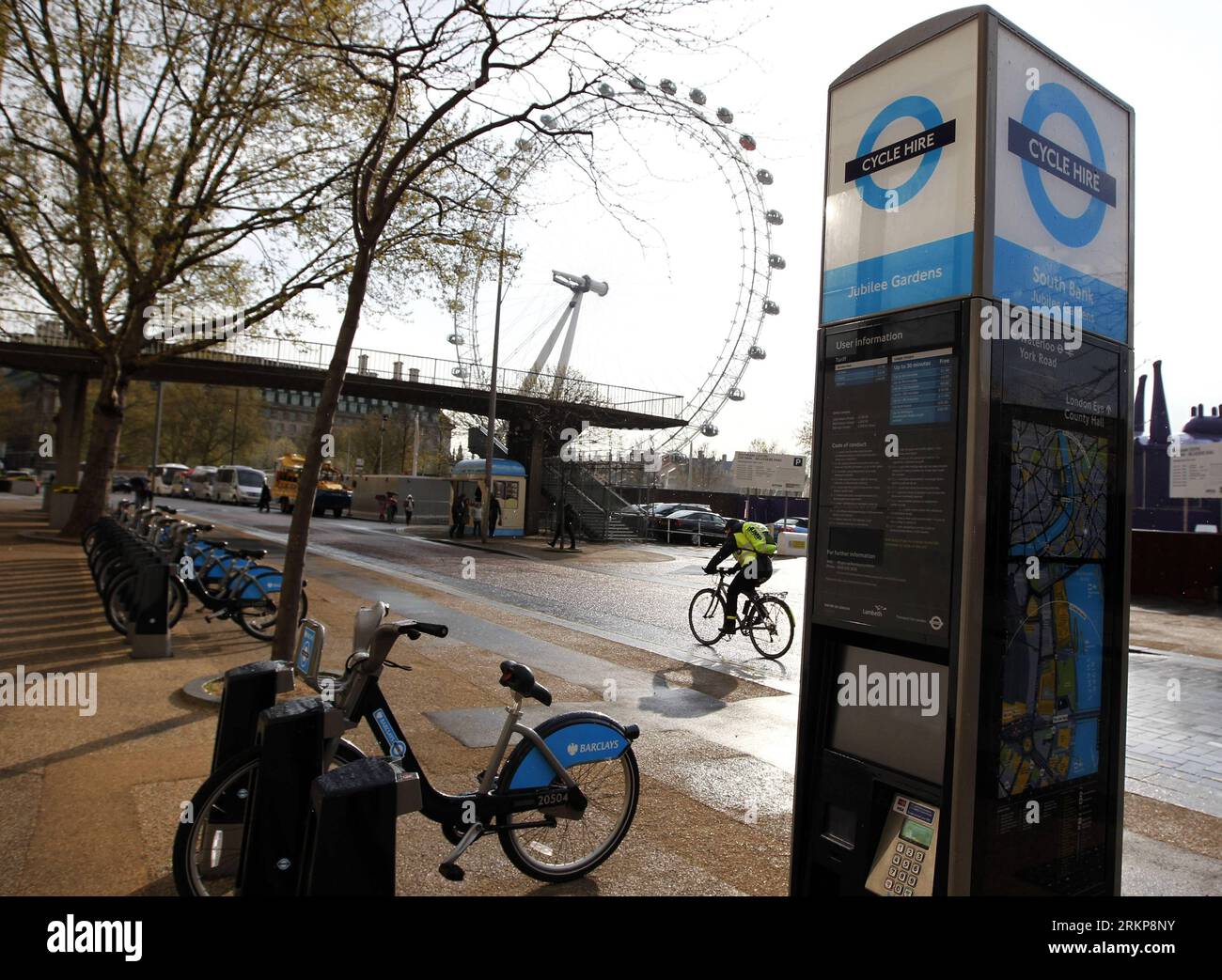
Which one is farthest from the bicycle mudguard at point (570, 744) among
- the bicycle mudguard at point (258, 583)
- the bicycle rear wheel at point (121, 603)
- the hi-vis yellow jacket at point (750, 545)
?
the hi-vis yellow jacket at point (750, 545)

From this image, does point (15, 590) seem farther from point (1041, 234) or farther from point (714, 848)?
point (1041, 234)

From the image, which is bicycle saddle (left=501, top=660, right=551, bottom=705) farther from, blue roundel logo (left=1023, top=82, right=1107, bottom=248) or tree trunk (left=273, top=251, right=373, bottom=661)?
tree trunk (left=273, top=251, right=373, bottom=661)

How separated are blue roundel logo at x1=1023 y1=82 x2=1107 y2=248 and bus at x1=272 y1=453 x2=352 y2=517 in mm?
41848

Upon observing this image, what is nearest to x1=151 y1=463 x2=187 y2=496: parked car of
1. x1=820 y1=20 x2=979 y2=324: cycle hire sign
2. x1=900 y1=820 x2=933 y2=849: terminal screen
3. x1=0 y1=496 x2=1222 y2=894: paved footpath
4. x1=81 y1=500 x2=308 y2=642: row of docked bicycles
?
x1=0 y1=496 x2=1222 y2=894: paved footpath

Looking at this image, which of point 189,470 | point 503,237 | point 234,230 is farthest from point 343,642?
point 189,470

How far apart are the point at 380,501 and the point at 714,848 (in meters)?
41.5

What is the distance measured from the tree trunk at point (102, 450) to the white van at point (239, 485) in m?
31.5

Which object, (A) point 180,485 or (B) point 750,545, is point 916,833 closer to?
(B) point 750,545

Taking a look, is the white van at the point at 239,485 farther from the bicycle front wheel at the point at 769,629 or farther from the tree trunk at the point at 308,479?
the tree trunk at the point at 308,479

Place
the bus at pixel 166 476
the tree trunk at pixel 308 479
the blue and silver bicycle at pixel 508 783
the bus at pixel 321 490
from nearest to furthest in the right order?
the blue and silver bicycle at pixel 508 783 → the tree trunk at pixel 308 479 → the bus at pixel 321 490 → the bus at pixel 166 476

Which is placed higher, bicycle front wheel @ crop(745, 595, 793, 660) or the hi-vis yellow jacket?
the hi-vis yellow jacket

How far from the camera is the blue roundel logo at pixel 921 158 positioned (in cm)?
304

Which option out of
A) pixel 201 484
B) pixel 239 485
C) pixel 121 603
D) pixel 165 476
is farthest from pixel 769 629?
pixel 165 476

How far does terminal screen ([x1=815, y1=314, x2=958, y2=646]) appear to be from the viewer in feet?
9.70
